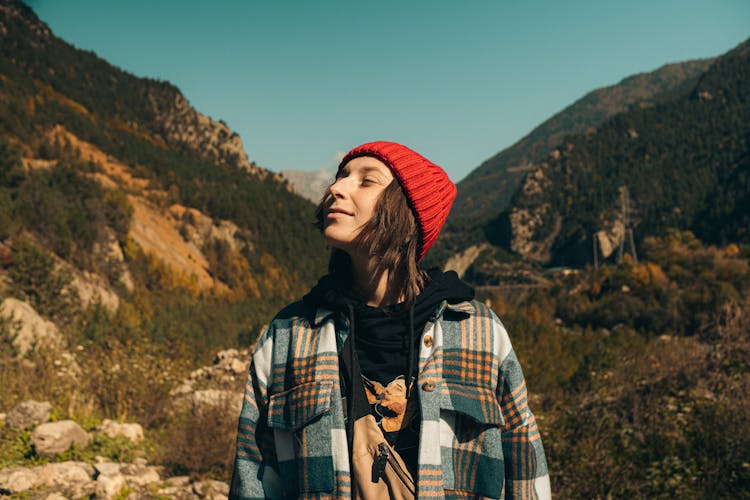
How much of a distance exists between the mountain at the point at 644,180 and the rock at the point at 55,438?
163ft

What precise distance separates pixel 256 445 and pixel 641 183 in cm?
7496

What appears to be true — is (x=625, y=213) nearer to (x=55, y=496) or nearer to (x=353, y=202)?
(x=55, y=496)

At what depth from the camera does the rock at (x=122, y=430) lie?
14.4 feet

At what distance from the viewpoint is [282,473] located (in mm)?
1353

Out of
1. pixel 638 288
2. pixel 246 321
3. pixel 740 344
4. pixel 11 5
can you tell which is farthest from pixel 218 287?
pixel 11 5

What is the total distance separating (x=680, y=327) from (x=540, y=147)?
498ft

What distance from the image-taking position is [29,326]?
687cm

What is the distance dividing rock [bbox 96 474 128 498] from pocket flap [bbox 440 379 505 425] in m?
3.03

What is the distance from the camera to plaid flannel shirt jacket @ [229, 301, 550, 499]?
1262mm

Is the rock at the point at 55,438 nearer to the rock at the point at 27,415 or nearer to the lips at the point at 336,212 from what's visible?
the rock at the point at 27,415

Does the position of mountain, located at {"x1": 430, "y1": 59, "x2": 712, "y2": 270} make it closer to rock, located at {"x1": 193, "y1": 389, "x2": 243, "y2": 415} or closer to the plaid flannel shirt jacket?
rock, located at {"x1": 193, "y1": 389, "x2": 243, "y2": 415}

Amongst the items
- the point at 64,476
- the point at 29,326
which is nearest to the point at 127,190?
the point at 29,326

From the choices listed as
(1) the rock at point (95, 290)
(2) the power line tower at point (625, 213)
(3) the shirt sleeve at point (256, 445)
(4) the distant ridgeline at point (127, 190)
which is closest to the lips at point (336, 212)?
(3) the shirt sleeve at point (256, 445)

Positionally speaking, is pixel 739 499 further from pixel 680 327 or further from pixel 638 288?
pixel 638 288
